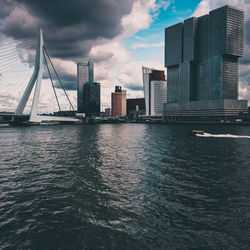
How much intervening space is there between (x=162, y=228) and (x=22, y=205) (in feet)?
38.1

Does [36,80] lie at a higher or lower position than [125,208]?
higher

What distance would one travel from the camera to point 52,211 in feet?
50.3

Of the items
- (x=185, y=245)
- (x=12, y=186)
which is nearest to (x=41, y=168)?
(x=12, y=186)

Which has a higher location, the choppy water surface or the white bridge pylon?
the white bridge pylon

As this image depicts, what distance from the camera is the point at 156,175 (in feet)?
81.8

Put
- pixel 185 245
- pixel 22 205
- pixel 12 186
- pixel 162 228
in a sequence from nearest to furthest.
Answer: pixel 185 245 → pixel 162 228 → pixel 22 205 → pixel 12 186

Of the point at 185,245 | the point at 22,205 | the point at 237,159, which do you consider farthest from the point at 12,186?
the point at 237,159

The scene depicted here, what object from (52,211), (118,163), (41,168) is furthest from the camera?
(118,163)

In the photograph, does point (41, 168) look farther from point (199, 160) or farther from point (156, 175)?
point (199, 160)

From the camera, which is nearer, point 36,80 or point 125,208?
point 125,208

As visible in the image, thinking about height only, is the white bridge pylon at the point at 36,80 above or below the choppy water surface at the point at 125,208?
above

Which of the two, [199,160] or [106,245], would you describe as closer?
[106,245]

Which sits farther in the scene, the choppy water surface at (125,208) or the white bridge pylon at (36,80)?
the white bridge pylon at (36,80)

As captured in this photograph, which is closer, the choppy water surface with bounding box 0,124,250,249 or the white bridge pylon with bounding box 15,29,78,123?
the choppy water surface with bounding box 0,124,250,249
